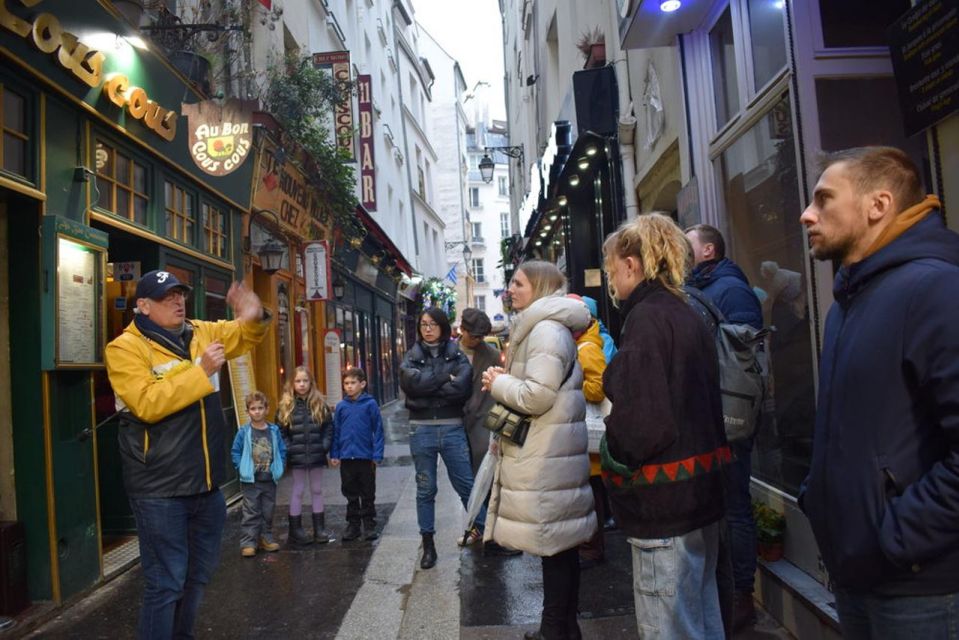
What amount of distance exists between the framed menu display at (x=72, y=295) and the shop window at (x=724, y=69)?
184 inches

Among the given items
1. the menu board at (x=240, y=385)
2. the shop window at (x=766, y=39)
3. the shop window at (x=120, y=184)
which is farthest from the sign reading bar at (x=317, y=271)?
the shop window at (x=766, y=39)

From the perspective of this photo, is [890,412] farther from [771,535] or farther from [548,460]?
[771,535]

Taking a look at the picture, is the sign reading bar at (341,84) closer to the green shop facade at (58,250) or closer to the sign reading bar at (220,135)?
the sign reading bar at (220,135)

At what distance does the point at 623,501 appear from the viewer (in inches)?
92.5

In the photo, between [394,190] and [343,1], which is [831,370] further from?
[394,190]

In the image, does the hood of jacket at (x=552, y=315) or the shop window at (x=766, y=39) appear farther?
the shop window at (x=766, y=39)

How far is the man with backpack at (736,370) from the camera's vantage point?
326 centimetres

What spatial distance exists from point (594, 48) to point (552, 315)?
7.27 metres

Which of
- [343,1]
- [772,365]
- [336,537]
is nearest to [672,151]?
[772,365]

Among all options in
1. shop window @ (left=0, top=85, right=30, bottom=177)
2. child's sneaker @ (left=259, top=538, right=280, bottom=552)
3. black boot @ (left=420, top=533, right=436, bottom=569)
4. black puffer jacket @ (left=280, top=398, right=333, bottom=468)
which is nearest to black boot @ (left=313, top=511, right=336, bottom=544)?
child's sneaker @ (left=259, top=538, right=280, bottom=552)

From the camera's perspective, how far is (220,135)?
265 inches

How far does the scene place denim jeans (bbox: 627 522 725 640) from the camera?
225 cm

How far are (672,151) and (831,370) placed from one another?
17.2 feet

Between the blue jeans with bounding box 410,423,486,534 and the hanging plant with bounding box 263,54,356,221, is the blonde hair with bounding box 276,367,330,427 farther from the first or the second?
the hanging plant with bounding box 263,54,356,221
